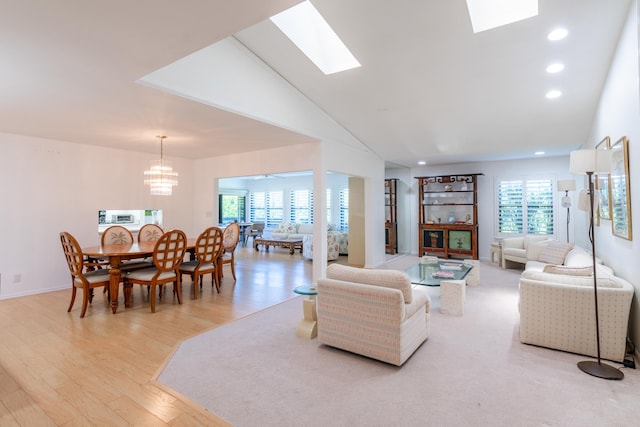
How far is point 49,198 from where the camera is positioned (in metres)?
5.21

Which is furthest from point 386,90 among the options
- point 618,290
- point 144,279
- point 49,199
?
point 49,199

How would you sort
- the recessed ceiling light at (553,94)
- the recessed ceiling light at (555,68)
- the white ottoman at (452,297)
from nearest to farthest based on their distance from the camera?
the recessed ceiling light at (555,68), the white ottoman at (452,297), the recessed ceiling light at (553,94)

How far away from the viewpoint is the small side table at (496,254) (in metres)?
7.08

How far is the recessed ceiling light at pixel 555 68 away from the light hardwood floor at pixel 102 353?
168 inches

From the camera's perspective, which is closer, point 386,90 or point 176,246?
point 176,246

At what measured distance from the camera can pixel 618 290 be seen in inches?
106

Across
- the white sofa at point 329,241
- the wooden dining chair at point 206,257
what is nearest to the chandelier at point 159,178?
the wooden dining chair at point 206,257

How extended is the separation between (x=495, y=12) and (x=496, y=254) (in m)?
5.43

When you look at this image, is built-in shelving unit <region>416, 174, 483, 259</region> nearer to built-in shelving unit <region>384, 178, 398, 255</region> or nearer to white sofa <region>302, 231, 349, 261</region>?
built-in shelving unit <region>384, 178, 398, 255</region>

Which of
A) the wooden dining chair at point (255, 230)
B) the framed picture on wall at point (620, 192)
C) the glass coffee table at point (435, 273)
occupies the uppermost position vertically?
the framed picture on wall at point (620, 192)

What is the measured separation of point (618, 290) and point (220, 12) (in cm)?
378

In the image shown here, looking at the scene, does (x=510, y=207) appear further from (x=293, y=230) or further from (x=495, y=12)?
(x=293, y=230)

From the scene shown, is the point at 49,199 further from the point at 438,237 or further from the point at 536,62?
the point at 438,237

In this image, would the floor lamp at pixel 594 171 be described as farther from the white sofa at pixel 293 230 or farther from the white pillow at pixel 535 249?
the white sofa at pixel 293 230
